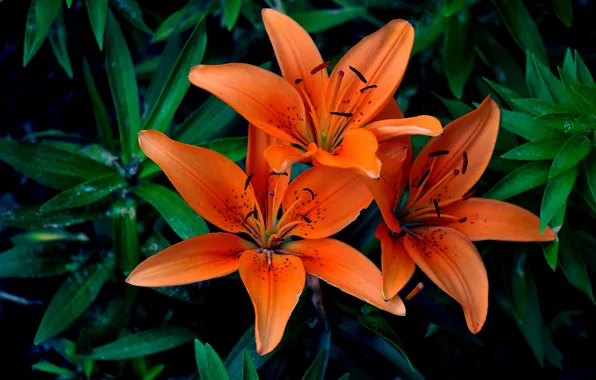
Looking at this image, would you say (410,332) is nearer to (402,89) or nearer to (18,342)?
(402,89)

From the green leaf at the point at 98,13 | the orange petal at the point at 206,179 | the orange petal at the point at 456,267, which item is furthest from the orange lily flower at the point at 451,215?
the green leaf at the point at 98,13

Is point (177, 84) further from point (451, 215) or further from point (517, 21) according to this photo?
point (517, 21)

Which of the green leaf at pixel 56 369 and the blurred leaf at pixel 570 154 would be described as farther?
the green leaf at pixel 56 369

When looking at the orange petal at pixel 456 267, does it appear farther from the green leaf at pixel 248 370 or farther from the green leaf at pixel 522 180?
the green leaf at pixel 248 370

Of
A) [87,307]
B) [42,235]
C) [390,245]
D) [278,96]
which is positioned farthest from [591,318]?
[42,235]

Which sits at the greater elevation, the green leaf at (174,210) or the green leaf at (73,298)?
the green leaf at (174,210)

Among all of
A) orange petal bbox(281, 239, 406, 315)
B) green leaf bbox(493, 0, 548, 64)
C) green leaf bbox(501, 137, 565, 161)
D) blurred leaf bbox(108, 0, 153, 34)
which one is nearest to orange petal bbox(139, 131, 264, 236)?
orange petal bbox(281, 239, 406, 315)
